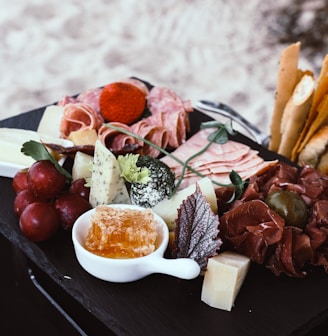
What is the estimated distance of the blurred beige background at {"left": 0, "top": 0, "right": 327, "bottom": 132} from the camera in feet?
10.5

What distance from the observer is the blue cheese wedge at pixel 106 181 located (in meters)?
1.60

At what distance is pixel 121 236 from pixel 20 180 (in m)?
0.46

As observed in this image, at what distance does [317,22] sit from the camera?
3938 mm

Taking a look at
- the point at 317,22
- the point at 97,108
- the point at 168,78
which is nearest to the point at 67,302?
the point at 97,108

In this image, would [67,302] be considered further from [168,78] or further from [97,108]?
[168,78]

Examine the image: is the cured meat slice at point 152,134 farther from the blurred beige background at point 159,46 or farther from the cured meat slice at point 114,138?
the blurred beige background at point 159,46

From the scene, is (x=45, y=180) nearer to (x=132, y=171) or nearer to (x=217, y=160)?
(x=132, y=171)

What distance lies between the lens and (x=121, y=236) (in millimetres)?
1414

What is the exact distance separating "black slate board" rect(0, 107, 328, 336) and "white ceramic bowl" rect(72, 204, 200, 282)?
0.13 feet

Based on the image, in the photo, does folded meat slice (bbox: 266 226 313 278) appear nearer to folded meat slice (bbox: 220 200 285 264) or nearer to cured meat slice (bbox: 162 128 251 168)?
folded meat slice (bbox: 220 200 285 264)

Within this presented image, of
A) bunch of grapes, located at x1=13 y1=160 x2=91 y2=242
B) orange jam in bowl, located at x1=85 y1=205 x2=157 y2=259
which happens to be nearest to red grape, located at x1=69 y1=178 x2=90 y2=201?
bunch of grapes, located at x1=13 y1=160 x2=91 y2=242

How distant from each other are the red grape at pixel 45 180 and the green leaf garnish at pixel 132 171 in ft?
0.55

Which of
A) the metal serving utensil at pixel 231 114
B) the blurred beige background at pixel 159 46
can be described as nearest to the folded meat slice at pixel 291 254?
the metal serving utensil at pixel 231 114

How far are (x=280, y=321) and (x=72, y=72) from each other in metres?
2.24
